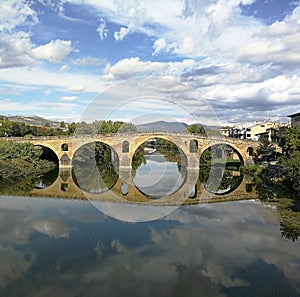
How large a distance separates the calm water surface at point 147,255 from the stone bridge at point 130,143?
69.9ft

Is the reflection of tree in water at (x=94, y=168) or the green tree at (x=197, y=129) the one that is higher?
the green tree at (x=197, y=129)

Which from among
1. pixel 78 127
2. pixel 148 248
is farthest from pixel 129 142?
pixel 148 248

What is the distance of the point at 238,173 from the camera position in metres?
39.8

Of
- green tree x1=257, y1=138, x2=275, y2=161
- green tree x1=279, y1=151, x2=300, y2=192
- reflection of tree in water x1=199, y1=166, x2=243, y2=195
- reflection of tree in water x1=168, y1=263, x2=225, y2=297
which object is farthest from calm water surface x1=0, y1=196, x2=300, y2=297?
green tree x1=257, y1=138, x2=275, y2=161

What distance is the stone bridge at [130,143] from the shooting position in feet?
134

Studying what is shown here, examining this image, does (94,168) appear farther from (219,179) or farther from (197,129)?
(197,129)

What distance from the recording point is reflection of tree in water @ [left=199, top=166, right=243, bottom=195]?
29.8 metres

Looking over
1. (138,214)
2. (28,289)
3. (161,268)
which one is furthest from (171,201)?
(28,289)

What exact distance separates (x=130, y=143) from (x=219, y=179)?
436 inches

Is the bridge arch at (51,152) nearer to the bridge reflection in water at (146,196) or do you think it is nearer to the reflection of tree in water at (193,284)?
the bridge reflection in water at (146,196)

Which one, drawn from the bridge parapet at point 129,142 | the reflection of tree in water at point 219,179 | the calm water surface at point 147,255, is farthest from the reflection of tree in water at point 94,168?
the calm water surface at point 147,255

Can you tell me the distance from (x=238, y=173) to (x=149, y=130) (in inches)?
433

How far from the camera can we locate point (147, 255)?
13.4m

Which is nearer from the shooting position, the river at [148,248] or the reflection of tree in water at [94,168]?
the river at [148,248]
